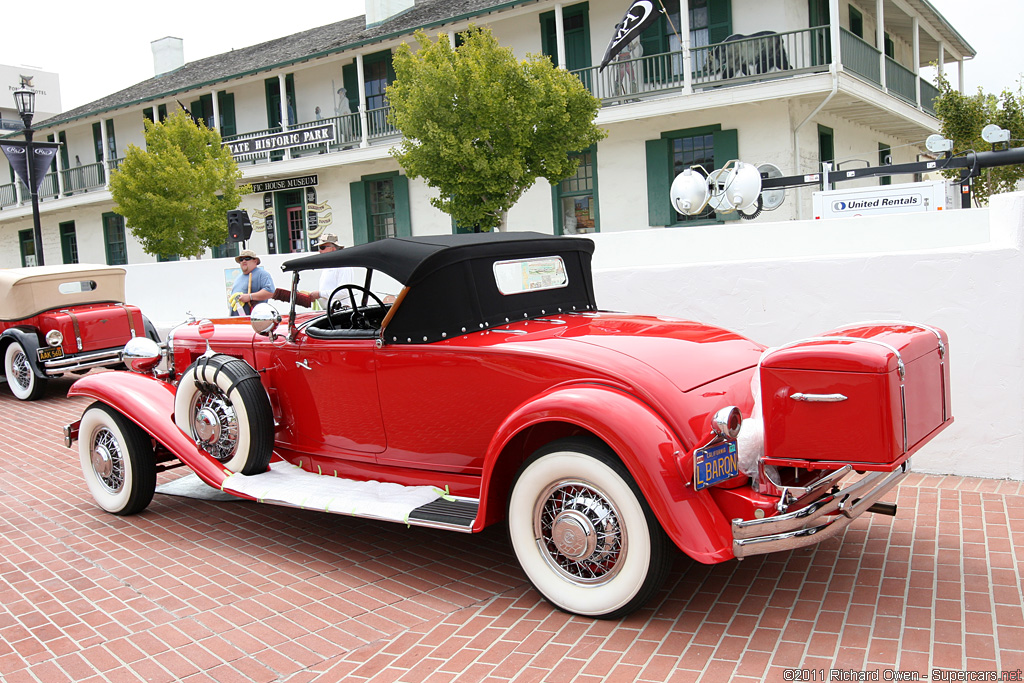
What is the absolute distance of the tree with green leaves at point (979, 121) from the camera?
20.3 m

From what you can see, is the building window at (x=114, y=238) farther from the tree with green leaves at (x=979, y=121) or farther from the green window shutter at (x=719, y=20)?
the tree with green leaves at (x=979, y=121)

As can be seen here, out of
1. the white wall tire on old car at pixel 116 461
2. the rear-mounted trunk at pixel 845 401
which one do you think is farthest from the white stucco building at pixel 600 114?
the rear-mounted trunk at pixel 845 401

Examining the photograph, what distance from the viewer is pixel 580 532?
3.36 m

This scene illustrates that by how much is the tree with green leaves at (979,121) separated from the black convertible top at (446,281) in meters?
18.5

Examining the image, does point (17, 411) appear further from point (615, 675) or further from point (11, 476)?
point (615, 675)

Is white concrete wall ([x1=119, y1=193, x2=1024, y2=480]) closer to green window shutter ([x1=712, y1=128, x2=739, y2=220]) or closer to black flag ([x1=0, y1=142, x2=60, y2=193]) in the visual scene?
green window shutter ([x1=712, y1=128, x2=739, y2=220])

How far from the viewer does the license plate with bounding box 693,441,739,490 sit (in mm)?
3145

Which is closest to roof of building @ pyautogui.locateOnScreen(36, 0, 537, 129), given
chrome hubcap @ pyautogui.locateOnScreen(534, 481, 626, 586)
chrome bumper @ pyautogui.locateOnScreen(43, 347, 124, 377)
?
chrome bumper @ pyautogui.locateOnScreen(43, 347, 124, 377)

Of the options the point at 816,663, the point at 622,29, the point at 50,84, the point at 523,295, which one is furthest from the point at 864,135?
the point at 50,84

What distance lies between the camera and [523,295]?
4445 millimetres

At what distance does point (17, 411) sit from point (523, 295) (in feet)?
27.2

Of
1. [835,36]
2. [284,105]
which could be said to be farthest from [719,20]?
[284,105]

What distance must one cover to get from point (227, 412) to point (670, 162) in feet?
45.4

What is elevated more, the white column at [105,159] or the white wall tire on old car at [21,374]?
the white column at [105,159]
